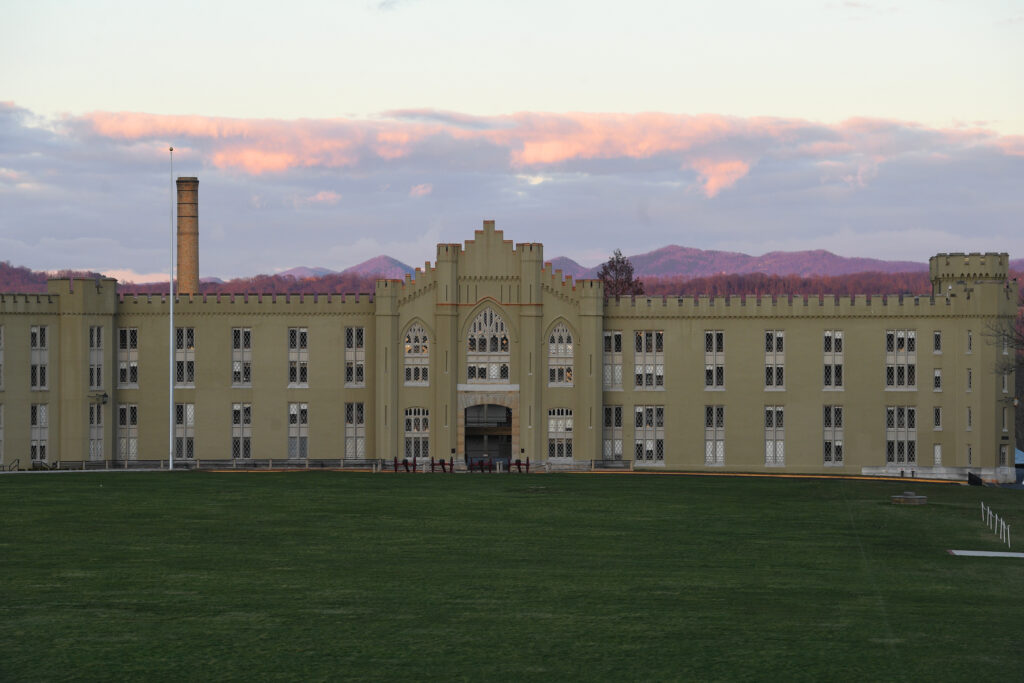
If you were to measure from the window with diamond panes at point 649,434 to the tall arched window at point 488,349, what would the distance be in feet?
31.3

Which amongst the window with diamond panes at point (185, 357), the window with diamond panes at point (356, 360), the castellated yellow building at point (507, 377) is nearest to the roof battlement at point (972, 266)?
the castellated yellow building at point (507, 377)

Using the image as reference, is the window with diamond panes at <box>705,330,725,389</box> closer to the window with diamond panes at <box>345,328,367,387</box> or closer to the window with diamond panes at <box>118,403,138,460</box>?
the window with diamond panes at <box>345,328,367,387</box>

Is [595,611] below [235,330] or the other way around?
below

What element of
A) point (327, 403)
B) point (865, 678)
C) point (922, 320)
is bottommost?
point (865, 678)

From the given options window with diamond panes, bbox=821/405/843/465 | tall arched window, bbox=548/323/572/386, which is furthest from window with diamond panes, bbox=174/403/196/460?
window with diamond panes, bbox=821/405/843/465

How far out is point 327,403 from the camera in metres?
87.1

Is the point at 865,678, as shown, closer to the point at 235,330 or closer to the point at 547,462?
the point at 547,462

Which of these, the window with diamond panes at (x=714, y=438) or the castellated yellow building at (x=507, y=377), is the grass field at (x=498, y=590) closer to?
the castellated yellow building at (x=507, y=377)

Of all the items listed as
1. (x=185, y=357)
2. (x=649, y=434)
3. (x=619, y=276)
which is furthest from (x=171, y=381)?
(x=619, y=276)

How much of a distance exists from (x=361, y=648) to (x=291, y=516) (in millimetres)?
23991

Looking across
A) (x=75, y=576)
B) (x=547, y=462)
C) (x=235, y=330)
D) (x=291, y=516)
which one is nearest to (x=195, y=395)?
(x=235, y=330)

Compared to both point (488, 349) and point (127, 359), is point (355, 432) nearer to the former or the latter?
point (488, 349)

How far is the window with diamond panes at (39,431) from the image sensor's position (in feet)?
278

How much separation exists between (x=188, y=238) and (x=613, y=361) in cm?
3236
